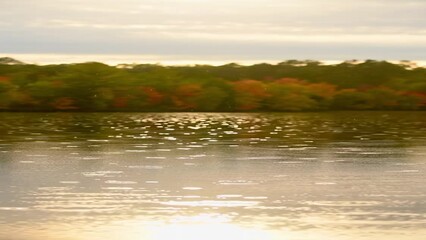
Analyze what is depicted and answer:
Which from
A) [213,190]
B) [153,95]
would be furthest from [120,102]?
[213,190]

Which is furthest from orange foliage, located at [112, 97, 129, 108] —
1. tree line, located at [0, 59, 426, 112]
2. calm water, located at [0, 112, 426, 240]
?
calm water, located at [0, 112, 426, 240]

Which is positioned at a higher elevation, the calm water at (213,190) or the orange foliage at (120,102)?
the calm water at (213,190)

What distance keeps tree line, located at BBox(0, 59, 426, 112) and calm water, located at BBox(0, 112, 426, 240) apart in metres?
Result: 59.9

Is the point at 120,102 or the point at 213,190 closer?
the point at 213,190

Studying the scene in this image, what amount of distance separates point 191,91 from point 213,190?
80.2 meters

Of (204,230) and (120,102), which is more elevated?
(204,230)

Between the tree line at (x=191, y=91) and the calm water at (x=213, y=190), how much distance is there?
59948mm

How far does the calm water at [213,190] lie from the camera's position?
44.4ft

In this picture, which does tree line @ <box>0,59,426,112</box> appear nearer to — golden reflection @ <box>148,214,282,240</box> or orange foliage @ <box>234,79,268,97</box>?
orange foliage @ <box>234,79,268,97</box>

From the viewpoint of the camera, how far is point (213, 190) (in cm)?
1862

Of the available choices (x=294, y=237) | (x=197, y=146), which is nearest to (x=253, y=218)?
(x=294, y=237)

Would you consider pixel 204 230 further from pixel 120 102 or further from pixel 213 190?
pixel 120 102

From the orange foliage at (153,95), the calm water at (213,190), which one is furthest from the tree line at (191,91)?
the calm water at (213,190)

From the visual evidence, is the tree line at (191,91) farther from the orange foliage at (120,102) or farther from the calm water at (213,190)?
the calm water at (213,190)
